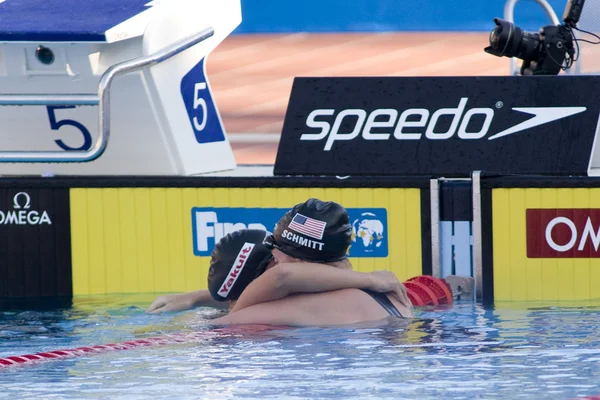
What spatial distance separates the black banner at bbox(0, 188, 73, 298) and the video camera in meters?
2.54

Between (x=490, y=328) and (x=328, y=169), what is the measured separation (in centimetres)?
143

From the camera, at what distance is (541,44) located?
22.5ft

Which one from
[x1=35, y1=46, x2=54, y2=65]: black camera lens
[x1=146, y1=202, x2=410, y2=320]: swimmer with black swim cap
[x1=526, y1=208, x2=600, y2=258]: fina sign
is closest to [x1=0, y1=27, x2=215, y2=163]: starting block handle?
[x1=35, y1=46, x2=54, y2=65]: black camera lens

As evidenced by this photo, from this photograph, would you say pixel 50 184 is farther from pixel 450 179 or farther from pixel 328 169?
pixel 450 179

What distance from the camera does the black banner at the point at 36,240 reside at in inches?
267

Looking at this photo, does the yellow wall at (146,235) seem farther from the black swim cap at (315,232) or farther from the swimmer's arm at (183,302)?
the black swim cap at (315,232)

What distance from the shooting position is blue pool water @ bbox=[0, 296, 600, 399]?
14.5 feet

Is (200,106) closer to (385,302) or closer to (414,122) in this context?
(414,122)

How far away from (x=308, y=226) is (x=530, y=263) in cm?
147

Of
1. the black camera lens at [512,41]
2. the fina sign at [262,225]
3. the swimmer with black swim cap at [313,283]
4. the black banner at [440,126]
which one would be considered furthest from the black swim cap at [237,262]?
the black camera lens at [512,41]

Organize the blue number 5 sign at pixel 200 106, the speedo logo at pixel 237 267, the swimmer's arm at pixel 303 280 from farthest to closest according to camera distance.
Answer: the blue number 5 sign at pixel 200 106, the speedo logo at pixel 237 267, the swimmer's arm at pixel 303 280

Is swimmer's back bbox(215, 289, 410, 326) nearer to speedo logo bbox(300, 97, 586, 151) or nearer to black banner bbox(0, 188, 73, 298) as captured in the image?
speedo logo bbox(300, 97, 586, 151)

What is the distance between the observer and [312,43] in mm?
14961

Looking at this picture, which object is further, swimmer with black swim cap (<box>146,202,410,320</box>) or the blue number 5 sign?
the blue number 5 sign
